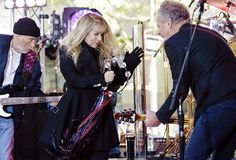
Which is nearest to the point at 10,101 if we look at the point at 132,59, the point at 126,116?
the point at 126,116

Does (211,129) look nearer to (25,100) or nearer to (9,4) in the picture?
(25,100)

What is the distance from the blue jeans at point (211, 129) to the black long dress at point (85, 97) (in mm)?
1064

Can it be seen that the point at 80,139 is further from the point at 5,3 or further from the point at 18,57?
the point at 5,3

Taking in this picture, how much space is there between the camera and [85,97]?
5.27 m

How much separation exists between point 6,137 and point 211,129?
2391 mm

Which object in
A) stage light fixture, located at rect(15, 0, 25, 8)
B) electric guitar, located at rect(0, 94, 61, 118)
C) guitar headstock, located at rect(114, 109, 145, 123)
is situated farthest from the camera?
stage light fixture, located at rect(15, 0, 25, 8)

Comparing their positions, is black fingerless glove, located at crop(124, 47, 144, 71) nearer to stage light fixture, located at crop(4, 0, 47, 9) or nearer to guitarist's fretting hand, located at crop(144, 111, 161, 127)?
guitarist's fretting hand, located at crop(144, 111, 161, 127)

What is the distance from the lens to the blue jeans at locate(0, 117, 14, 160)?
19.5 feet

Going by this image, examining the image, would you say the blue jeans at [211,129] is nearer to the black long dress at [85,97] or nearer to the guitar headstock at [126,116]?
the black long dress at [85,97]

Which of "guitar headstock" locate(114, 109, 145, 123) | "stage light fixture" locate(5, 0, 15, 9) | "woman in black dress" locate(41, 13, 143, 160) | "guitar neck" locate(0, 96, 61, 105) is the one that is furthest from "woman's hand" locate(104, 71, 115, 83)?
"stage light fixture" locate(5, 0, 15, 9)

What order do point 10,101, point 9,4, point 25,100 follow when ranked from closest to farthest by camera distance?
point 10,101 < point 25,100 < point 9,4

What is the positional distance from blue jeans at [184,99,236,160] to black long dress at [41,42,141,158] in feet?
3.49

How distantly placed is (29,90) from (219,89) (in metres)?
2.42

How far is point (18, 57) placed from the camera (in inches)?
237
